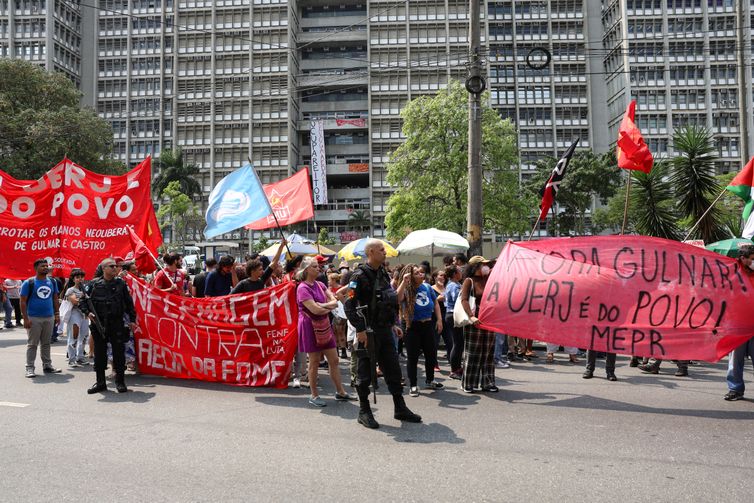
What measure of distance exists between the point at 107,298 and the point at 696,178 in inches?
578

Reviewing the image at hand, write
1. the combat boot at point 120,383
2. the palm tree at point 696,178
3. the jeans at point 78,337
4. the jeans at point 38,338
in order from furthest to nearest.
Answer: the palm tree at point 696,178 → the jeans at point 78,337 → the jeans at point 38,338 → the combat boot at point 120,383

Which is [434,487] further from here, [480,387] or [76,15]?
[76,15]

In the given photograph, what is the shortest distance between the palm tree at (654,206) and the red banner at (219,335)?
11.5 meters

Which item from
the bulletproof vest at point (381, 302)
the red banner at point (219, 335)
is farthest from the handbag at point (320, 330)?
the red banner at point (219, 335)

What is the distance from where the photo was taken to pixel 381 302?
6121 mm

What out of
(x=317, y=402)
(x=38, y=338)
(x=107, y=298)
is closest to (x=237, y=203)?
(x=107, y=298)

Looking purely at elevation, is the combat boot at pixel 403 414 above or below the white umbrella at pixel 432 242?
below

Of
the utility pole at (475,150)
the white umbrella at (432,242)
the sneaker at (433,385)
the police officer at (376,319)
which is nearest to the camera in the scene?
the police officer at (376,319)

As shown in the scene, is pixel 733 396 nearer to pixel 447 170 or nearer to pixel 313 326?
pixel 313 326

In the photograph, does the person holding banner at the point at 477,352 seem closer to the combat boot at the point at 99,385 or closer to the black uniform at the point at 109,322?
the black uniform at the point at 109,322

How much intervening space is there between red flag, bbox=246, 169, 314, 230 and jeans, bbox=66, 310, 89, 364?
433cm

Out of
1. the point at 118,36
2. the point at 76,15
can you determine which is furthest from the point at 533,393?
the point at 76,15

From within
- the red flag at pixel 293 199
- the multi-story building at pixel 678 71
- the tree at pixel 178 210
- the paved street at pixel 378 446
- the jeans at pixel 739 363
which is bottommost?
the paved street at pixel 378 446

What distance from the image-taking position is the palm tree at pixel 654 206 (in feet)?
50.9
